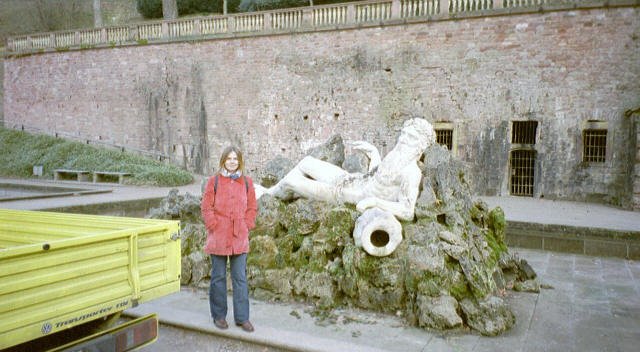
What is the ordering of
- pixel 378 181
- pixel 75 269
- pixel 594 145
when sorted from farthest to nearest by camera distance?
pixel 594 145
pixel 378 181
pixel 75 269

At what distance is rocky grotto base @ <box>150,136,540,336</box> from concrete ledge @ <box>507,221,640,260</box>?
7.57 ft

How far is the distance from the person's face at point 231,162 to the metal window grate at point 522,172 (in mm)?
12842

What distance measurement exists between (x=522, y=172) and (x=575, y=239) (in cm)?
769

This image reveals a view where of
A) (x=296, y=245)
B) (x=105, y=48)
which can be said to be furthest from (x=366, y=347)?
(x=105, y=48)

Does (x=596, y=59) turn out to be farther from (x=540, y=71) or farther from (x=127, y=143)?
(x=127, y=143)

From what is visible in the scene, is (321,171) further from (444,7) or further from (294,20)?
(294,20)

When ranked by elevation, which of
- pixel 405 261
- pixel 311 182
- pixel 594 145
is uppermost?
pixel 594 145

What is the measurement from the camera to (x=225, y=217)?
4207 mm

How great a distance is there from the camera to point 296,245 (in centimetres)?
559

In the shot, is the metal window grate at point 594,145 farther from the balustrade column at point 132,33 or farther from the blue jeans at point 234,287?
the balustrade column at point 132,33

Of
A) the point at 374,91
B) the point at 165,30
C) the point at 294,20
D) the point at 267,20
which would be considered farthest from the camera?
the point at 165,30

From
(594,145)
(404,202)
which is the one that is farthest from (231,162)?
(594,145)

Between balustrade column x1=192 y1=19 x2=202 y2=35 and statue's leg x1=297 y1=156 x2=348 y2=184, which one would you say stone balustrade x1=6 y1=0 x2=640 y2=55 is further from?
statue's leg x1=297 y1=156 x2=348 y2=184

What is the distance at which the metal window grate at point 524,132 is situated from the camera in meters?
15.0
